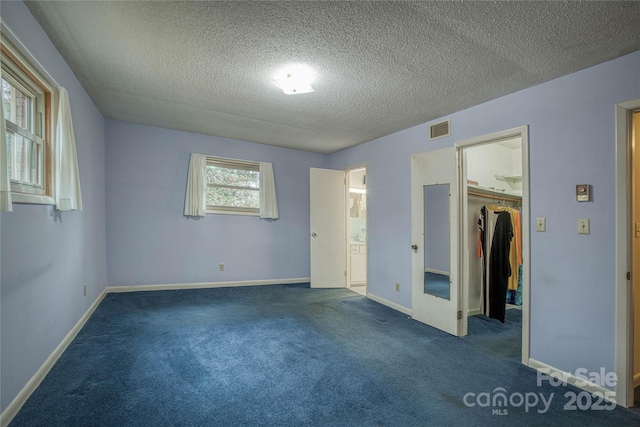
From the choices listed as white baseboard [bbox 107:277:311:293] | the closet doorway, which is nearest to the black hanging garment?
the closet doorway

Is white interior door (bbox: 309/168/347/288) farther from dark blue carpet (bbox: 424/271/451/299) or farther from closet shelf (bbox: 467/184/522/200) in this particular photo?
closet shelf (bbox: 467/184/522/200)

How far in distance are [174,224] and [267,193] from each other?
158 cm

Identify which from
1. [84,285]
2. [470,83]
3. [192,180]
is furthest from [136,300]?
[470,83]

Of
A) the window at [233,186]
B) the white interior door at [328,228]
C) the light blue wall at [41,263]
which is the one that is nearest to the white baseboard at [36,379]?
the light blue wall at [41,263]

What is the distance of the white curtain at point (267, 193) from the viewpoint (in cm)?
A: 537

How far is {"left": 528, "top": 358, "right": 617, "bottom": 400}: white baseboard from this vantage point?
2.14 meters

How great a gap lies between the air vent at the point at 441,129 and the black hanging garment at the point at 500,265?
4.14 ft

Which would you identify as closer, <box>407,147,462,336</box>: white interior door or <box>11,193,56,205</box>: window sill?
<box>11,193,56,205</box>: window sill

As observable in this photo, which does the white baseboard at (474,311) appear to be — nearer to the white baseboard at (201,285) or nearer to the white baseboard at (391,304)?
the white baseboard at (391,304)

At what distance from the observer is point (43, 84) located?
7.34 ft

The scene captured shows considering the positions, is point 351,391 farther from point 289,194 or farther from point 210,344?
point 289,194

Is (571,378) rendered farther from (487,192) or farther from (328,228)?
(328,228)

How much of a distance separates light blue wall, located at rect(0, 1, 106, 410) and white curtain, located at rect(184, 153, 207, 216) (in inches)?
54.1

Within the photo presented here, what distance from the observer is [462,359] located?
2646 millimetres
